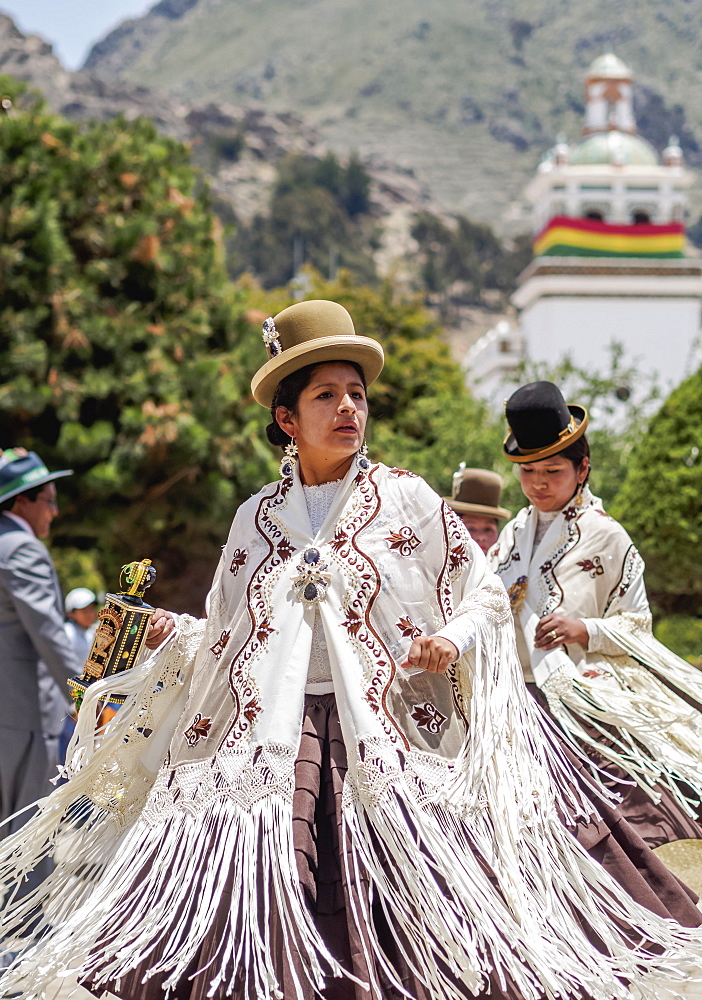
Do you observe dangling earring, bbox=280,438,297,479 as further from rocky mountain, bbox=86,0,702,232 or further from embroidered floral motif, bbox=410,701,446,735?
rocky mountain, bbox=86,0,702,232

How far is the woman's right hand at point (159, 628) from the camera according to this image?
3.54 m

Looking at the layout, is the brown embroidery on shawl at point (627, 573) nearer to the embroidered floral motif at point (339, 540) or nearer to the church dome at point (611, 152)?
the embroidered floral motif at point (339, 540)

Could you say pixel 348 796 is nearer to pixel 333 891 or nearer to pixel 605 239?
pixel 333 891

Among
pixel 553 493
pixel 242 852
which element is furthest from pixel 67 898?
pixel 553 493

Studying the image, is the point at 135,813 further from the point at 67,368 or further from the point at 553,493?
the point at 67,368

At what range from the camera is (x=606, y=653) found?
4.32 meters

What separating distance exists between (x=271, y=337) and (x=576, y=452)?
63.2 inches

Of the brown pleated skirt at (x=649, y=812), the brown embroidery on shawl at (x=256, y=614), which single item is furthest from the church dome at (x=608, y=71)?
the brown embroidery on shawl at (x=256, y=614)

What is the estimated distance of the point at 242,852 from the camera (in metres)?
2.93

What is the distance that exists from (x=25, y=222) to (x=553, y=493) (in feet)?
31.5

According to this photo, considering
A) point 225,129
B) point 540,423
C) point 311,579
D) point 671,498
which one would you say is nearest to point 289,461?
point 311,579

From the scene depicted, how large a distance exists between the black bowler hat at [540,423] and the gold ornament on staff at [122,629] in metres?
1.64

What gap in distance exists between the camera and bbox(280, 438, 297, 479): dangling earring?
3.56 meters

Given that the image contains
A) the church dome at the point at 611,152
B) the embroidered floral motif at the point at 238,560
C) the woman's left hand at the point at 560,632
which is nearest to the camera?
the embroidered floral motif at the point at 238,560
